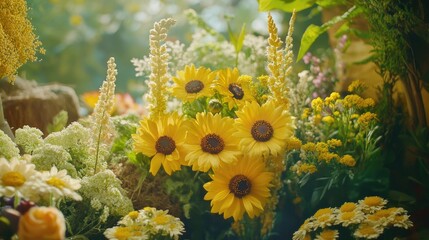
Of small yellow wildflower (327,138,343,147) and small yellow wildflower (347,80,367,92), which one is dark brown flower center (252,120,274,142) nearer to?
small yellow wildflower (327,138,343,147)

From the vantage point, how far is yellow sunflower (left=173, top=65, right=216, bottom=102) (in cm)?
130

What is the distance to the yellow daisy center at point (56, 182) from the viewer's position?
96 centimetres

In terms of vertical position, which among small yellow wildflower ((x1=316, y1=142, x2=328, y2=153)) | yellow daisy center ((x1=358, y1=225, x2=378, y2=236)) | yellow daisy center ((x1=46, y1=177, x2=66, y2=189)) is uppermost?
yellow daisy center ((x1=46, y1=177, x2=66, y2=189))

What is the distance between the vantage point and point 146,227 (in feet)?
3.63

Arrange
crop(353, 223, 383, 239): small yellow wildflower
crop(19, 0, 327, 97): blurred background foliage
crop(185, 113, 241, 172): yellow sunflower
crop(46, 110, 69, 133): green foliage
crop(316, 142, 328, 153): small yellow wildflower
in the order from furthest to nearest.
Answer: crop(19, 0, 327, 97): blurred background foliage
crop(46, 110, 69, 133): green foliage
crop(316, 142, 328, 153): small yellow wildflower
crop(185, 113, 241, 172): yellow sunflower
crop(353, 223, 383, 239): small yellow wildflower

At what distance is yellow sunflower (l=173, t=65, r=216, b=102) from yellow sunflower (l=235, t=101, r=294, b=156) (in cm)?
15

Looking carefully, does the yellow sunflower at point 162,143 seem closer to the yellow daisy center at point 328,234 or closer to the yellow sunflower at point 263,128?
the yellow sunflower at point 263,128

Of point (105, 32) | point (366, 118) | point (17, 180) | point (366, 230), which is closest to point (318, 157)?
point (366, 118)

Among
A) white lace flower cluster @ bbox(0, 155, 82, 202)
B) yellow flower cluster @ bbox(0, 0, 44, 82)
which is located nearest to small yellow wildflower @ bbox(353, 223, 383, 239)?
white lace flower cluster @ bbox(0, 155, 82, 202)

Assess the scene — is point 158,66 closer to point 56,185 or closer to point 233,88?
point 233,88

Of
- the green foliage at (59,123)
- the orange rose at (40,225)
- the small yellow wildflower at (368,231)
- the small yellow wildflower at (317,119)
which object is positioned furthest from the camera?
the green foliage at (59,123)

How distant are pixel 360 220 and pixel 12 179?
622 mm

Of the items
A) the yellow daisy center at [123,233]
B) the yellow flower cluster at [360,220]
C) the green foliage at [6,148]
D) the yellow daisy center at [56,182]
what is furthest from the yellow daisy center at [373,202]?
the green foliage at [6,148]

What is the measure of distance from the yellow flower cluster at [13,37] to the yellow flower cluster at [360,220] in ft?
2.28
